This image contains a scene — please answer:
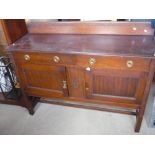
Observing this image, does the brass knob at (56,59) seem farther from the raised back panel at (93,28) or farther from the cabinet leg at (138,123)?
the cabinet leg at (138,123)

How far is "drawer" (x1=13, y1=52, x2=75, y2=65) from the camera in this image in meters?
1.24

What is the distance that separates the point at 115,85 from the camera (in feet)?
4.28

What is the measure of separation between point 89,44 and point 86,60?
16 centimetres

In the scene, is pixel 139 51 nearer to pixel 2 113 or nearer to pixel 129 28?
pixel 129 28

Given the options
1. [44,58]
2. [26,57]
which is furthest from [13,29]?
[44,58]

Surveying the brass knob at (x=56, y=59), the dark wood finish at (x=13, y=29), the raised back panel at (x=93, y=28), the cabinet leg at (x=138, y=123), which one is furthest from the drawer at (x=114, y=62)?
the dark wood finish at (x=13, y=29)

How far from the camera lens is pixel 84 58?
119 centimetres

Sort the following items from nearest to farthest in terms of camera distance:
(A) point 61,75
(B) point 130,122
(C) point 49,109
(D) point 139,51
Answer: (D) point 139,51 < (A) point 61,75 < (B) point 130,122 < (C) point 49,109

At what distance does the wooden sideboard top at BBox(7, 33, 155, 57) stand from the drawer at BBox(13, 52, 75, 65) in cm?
4

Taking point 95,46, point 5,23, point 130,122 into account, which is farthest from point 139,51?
point 5,23

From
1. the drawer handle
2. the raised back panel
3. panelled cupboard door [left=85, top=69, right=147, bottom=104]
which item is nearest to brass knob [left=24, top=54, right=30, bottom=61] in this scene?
the drawer handle

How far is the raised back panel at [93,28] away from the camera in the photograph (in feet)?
4.44

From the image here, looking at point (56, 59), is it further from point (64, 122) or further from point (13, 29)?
point (64, 122)
